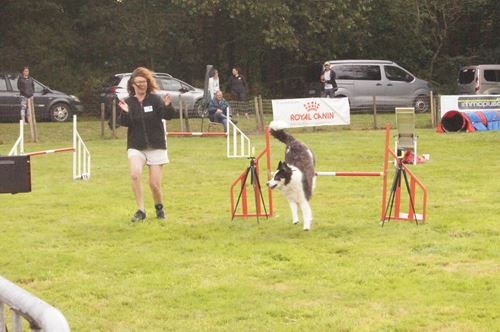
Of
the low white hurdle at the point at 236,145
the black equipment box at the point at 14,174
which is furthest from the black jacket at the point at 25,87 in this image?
the black equipment box at the point at 14,174

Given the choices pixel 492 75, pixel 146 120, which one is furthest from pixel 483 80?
pixel 146 120

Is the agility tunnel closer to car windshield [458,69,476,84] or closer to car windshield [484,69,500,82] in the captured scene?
car windshield [484,69,500,82]

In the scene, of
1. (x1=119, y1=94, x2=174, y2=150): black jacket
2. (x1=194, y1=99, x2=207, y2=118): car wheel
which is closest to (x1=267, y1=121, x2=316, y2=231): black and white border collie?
(x1=119, y1=94, x2=174, y2=150): black jacket

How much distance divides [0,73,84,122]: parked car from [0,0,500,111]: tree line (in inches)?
198

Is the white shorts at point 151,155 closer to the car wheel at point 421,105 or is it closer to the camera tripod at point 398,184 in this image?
the camera tripod at point 398,184

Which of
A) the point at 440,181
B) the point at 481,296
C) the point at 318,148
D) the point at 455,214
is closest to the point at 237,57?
the point at 318,148

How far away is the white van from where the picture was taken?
28630 millimetres

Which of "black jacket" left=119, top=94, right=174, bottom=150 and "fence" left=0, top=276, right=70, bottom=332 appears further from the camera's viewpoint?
"black jacket" left=119, top=94, right=174, bottom=150

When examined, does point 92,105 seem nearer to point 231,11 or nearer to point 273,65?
point 231,11

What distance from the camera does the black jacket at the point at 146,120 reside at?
9.41 m

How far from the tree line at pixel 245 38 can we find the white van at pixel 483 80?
10.1ft

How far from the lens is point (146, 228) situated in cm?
950

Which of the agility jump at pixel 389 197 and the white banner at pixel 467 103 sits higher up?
the white banner at pixel 467 103

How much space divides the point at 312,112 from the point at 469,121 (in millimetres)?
4076
